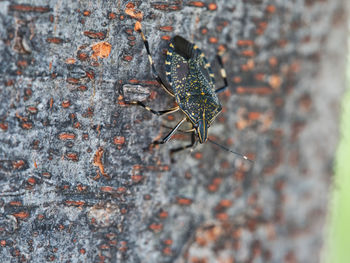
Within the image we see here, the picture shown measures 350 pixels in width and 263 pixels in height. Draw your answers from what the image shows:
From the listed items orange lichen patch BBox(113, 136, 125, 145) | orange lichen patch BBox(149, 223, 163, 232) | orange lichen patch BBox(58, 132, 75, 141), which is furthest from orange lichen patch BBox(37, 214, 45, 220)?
orange lichen patch BBox(149, 223, 163, 232)

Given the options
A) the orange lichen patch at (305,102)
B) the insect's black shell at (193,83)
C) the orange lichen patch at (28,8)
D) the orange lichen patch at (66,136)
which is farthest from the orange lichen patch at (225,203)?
the orange lichen patch at (28,8)

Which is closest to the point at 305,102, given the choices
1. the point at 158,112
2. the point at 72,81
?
the point at 158,112

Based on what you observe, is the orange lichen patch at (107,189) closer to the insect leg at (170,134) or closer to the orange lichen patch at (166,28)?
the insect leg at (170,134)

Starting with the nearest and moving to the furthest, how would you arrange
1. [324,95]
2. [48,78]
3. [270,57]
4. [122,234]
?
[48,78] < [122,234] < [270,57] < [324,95]

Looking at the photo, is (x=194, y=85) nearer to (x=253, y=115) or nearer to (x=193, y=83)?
(x=193, y=83)

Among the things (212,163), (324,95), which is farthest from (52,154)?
(324,95)

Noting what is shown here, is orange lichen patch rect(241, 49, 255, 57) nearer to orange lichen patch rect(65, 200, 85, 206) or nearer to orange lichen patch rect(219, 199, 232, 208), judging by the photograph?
orange lichen patch rect(219, 199, 232, 208)

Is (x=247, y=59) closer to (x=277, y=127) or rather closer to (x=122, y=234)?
(x=277, y=127)
